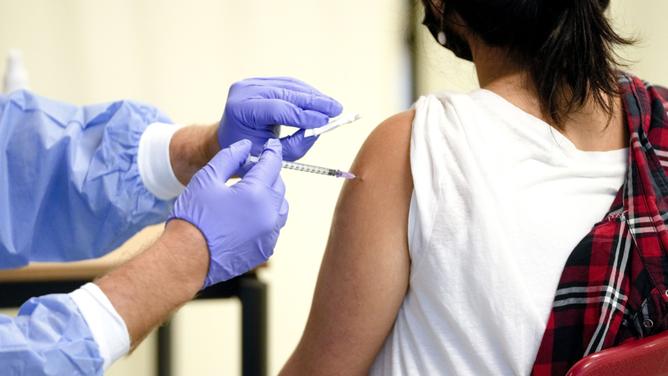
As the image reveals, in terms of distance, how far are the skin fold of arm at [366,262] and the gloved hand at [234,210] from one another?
0.10 m

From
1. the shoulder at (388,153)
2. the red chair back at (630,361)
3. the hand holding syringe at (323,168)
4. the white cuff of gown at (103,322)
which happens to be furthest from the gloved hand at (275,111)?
the red chair back at (630,361)

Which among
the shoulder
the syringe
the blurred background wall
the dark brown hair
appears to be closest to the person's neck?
the dark brown hair

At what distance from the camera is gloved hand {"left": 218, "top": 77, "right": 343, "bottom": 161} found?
3.93 feet

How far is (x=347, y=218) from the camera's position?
1106 millimetres

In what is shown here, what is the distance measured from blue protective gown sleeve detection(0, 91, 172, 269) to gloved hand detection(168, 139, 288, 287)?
1.33 feet

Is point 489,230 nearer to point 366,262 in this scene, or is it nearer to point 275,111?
point 366,262

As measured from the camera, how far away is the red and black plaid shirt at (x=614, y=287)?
976 mm

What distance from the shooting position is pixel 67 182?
1411mm

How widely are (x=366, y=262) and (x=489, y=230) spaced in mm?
171

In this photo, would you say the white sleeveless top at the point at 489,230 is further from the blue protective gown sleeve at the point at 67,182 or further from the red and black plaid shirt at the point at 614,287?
the blue protective gown sleeve at the point at 67,182

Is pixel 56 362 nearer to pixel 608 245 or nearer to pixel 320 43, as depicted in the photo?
pixel 608 245

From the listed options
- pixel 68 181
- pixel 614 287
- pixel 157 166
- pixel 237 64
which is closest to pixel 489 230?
pixel 614 287

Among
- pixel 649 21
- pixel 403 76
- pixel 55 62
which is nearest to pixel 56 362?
pixel 55 62

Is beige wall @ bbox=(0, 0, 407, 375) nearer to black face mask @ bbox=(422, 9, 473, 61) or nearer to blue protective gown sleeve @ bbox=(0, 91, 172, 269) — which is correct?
blue protective gown sleeve @ bbox=(0, 91, 172, 269)
